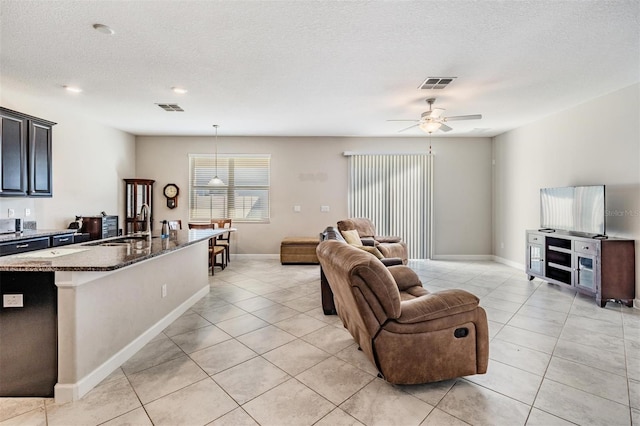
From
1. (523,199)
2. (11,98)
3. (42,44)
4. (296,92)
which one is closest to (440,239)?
(523,199)

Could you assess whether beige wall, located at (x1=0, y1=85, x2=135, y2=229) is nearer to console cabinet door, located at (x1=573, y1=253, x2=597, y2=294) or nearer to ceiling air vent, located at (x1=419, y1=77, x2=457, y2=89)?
ceiling air vent, located at (x1=419, y1=77, x2=457, y2=89)

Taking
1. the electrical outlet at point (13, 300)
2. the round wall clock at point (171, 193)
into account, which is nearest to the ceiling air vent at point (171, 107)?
the round wall clock at point (171, 193)

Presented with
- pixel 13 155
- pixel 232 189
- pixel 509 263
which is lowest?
pixel 509 263

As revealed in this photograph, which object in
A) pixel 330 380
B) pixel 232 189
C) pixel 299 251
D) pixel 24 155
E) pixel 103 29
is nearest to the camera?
pixel 330 380

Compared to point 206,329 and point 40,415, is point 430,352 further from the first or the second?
point 40,415

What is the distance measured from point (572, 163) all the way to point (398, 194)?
3.11 m

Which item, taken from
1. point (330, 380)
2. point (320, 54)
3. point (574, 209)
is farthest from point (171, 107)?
point (574, 209)

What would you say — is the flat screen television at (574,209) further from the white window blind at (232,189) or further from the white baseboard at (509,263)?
the white window blind at (232,189)

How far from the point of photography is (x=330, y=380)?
226 cm

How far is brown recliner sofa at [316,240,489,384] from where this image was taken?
6.67 feet

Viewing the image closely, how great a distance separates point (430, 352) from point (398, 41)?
2.64 meters

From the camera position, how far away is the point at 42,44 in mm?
2887

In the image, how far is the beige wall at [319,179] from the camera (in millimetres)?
7047

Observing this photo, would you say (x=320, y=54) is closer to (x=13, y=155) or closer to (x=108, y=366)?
(x=108, y=366)
